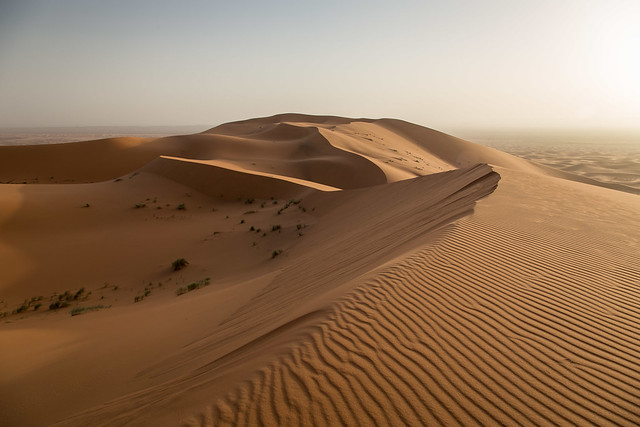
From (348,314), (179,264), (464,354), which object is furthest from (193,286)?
(464,354)

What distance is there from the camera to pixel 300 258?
25.4ft

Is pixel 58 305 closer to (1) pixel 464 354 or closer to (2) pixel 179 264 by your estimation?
(2) pixel 179 264

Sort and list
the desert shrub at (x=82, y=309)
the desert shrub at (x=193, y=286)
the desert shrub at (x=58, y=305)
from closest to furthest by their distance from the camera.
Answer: the desert shrub at (x=82, y=309) → the desert shrub at (x=58, y=305) → the desert shrub at (x=193, y=286)

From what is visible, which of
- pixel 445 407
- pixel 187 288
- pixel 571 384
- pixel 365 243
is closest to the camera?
pixel 445 407

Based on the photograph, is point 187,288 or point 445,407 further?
point 187,288

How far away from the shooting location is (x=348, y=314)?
121 inches

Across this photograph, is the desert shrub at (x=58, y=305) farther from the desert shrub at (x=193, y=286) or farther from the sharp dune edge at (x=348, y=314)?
the desert shrub at (x=193, y=286)

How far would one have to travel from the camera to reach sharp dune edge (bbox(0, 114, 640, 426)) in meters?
2.25

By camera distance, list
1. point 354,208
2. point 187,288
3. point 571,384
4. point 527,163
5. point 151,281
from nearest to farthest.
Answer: point 571,384
point 187,288
point 151,281
point 354,208
point 527,163

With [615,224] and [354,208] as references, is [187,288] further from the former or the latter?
[615,224]

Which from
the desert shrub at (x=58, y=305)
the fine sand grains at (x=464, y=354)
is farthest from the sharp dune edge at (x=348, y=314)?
the desert shrub at (x=58, y=305)

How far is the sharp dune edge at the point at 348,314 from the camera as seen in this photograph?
2252mm

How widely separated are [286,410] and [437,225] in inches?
185

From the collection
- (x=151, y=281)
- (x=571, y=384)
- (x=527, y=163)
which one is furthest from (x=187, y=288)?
(x=527, y=163)
